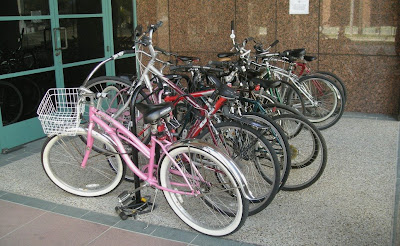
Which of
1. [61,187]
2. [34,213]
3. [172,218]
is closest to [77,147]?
[61,187]

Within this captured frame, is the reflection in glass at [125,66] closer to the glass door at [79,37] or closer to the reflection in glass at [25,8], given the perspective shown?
the glass door at [79,37]

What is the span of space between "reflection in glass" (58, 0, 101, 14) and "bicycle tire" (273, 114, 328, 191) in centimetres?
363

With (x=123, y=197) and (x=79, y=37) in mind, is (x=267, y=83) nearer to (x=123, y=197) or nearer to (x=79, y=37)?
(x=123, y=197)

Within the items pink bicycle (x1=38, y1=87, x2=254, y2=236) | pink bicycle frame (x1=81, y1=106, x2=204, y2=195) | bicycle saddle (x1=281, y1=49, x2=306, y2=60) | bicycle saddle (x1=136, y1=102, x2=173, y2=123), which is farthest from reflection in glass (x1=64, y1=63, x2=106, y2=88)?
bicycle saddle (x1=136, y1=102, x2=173, y2=123)

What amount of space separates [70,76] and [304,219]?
4087 mm

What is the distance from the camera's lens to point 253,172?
4246 millimetres

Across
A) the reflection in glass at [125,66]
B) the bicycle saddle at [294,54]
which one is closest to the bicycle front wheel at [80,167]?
the reflection in glass at [125,66]

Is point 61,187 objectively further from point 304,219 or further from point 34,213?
point 304,219

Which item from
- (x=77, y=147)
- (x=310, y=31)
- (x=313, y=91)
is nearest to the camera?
(x=77, y=147)

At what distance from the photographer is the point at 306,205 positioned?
159 inches

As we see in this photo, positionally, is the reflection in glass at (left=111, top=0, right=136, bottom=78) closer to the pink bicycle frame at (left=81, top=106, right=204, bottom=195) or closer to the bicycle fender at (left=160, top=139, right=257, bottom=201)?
the pink bicycle frame at (left=81, top=106, right=204, bottom=195)

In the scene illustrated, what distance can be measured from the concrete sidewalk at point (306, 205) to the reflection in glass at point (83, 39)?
5.45 feet

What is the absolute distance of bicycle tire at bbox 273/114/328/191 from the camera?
4.16 m

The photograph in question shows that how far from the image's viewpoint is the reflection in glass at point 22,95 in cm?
552
